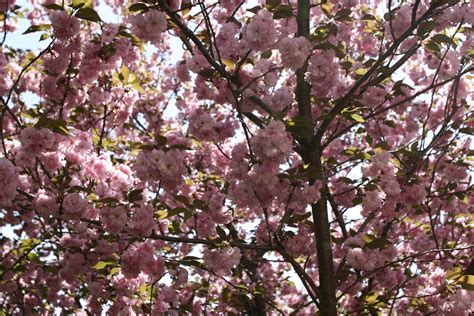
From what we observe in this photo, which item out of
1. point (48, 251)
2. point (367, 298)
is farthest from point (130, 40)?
point (48, 251)

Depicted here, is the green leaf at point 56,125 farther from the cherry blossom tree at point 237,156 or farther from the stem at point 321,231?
the stem at point 321,231

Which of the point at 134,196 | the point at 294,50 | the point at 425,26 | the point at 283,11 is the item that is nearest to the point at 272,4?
the point at 283,11

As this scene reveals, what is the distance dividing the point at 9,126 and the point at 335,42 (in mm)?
4564

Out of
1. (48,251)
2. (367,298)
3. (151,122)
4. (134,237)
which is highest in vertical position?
(151,122)

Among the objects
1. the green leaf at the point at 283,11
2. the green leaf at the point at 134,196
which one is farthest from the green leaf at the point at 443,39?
the green leaf at the point at 134,196

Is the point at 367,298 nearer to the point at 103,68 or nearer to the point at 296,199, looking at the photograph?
the point at 296,199

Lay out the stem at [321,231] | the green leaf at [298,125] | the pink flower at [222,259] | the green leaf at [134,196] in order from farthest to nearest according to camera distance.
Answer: the stem at [321,231]
the pink flower at [222,259]
the green leaf at [134,196]
the green leaf at [298,125]

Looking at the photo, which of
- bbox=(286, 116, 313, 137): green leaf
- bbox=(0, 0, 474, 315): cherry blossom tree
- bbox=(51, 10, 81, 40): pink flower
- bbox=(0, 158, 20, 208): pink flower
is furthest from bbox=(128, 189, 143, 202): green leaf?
bbox=(51, 10, 81, 40): pink flower

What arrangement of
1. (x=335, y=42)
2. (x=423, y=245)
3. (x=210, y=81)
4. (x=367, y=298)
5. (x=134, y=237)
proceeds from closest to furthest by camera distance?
(x=134, y=237)
(x=210, y=81)
(x=367, y=298)
(x=335, y=42)
(x=423, y=245)

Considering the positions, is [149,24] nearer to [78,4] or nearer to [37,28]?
[78,4]

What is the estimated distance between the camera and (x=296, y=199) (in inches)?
151

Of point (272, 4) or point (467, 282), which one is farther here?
point (272, 4)

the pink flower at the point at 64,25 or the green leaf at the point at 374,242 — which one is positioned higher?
the pink flower at the point at 64,25

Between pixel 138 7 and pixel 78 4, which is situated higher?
pixel 78 4
